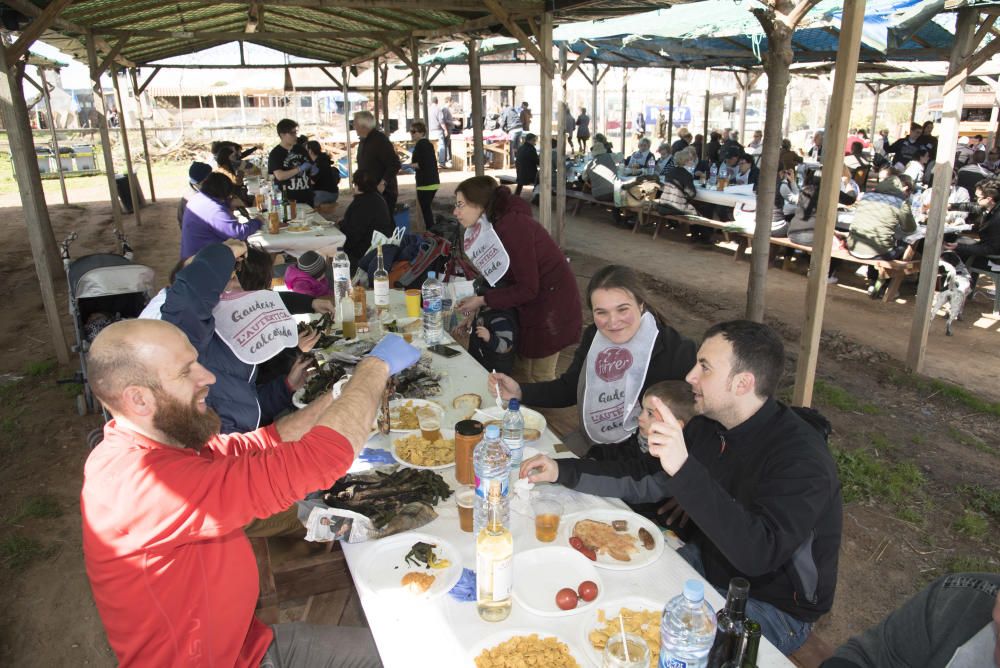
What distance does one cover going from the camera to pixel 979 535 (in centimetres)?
371

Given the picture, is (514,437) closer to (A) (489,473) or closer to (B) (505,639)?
(A) (489,473)

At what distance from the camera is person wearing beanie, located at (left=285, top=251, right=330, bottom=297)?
5.50 metres

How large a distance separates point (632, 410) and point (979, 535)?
2324 mm

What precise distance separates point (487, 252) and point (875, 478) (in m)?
2.84


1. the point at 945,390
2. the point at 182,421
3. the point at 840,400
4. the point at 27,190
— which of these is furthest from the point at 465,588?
the point at 27,190

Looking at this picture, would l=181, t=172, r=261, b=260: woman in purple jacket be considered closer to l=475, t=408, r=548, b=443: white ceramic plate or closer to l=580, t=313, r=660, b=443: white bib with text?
l=475, t=408, r=548, b=443: white ceramic plate

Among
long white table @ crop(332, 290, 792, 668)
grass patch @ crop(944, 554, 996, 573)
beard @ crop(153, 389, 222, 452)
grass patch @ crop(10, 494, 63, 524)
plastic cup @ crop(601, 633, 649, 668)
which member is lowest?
grass patch @ crop(944, 554, 996, 573)

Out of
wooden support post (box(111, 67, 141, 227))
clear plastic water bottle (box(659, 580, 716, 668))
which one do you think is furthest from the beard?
wooden support post (box(111, 67, 141, 227))

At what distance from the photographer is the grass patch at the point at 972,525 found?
Result: 372 cm

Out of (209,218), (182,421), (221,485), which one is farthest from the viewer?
(209,218)

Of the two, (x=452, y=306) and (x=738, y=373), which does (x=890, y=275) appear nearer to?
(x=452, y=306)

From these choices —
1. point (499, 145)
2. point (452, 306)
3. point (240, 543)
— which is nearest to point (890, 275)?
point (452, 306)

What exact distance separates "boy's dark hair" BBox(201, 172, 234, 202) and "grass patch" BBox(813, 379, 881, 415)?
205 inches

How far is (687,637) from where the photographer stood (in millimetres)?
1451
